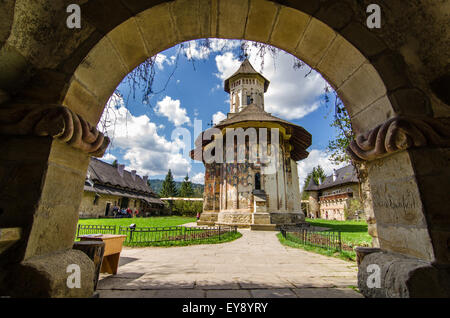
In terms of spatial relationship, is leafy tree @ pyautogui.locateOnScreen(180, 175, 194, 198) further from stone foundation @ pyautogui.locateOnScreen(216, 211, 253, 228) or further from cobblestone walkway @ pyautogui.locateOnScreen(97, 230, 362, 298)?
cobblestone walkway @ pyautogui.locateOnScreen(97, 230, 362, 298)

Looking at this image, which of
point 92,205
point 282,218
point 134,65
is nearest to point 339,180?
point 282,218

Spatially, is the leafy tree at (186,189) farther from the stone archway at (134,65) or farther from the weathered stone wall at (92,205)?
the stone archway at (134,65)

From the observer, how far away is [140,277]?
340 cm

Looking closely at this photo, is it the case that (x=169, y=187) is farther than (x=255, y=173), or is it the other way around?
(x=169, y=187)

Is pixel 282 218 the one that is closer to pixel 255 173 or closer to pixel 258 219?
pixel 258 219

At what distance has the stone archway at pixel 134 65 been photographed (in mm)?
1600

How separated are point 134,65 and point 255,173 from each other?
14.0 metres

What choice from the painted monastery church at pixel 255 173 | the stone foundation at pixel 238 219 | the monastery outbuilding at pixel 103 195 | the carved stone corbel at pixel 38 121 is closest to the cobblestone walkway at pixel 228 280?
the carved stone corbel at pixel 38 121

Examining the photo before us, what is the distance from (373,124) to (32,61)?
3.23 metres

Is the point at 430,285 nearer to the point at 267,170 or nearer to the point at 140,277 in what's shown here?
the point at 140,277

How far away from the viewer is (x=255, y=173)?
1576cm

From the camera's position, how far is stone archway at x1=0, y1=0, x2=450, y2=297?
5.25ft

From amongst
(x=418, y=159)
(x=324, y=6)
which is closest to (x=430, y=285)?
(x=418, y=159)

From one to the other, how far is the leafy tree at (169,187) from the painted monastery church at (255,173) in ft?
123
